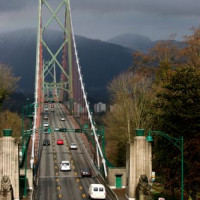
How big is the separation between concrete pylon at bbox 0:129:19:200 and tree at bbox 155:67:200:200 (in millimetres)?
13878

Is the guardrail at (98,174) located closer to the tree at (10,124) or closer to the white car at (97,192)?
the white car at (97,192)

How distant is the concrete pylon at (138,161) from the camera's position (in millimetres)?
60938

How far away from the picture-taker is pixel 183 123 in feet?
190

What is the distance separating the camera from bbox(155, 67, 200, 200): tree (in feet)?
182

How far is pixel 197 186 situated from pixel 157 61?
244 ft

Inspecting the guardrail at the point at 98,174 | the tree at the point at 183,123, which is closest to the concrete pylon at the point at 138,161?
the tree at the point at 183,123

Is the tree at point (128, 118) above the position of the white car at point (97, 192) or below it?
above

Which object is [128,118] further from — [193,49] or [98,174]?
[193,49]

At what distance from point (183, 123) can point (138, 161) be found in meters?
6.48

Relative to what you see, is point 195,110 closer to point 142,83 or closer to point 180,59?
point 142,83

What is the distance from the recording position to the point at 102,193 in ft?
202

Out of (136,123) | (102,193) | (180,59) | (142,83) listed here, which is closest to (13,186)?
(102,193)

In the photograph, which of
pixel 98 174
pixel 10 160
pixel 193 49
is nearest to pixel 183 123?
pixel 10 160

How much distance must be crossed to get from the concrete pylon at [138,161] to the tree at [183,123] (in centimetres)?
165
